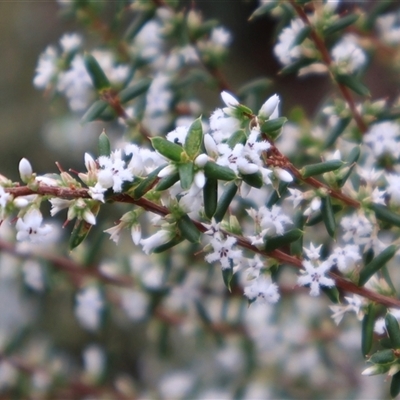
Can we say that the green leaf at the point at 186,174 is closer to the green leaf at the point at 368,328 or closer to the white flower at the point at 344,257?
the white flower at the point at 344,257

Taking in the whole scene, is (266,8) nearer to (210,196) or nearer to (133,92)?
(133,92)

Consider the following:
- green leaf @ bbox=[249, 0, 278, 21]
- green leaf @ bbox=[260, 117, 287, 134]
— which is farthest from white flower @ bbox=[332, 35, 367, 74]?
green leaf @ bbox=[260, 117, 287, 134]

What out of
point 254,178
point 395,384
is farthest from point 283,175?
point 395,384

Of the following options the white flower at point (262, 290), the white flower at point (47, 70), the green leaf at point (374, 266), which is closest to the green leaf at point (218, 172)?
the white flower at point (262, 290)

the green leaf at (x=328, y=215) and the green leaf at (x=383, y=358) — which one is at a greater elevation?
the green leaf at (x=328, y=215)

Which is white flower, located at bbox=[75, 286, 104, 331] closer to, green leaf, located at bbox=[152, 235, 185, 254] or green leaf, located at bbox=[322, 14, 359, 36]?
green leaf, located at bbox=[152, 235, 185, 254]

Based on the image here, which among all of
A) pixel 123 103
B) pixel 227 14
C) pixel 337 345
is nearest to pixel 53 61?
pixel 123 103

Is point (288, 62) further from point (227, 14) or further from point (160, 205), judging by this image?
point (227, 14)
